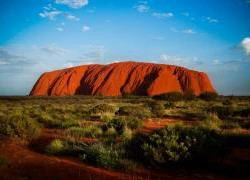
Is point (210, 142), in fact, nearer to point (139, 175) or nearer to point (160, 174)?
point (160, 174)

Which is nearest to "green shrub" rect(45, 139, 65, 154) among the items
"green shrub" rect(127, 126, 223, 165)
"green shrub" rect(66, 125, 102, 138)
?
"green shrub" rect(66, 125, 102, 138)

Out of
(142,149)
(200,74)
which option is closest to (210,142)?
(142,149)

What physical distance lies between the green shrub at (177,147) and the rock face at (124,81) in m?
63.4

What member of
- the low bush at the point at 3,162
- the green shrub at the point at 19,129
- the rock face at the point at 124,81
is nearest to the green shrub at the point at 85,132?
the green shrub at the point at 19,129

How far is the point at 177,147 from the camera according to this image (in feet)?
19.4

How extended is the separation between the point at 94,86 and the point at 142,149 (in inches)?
2910

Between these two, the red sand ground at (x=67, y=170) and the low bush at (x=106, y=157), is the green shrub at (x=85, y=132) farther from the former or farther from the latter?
the low bush at (x=106, y=157)

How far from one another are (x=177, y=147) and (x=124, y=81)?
7571cm

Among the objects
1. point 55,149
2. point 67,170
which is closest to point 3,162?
point 55,149

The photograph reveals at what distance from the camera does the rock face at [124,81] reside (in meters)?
74.7

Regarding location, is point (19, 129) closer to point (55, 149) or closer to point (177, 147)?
point (55, 149)

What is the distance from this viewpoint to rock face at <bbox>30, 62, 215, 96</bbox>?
245 ft

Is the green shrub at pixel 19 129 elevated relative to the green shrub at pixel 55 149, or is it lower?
elevated

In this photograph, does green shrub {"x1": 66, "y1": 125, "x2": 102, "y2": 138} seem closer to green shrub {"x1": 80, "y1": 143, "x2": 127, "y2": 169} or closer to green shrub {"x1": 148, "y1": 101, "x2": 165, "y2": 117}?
green shrub {"x1": 80, "y1": 143, "x2": 127, "y2": 169}
